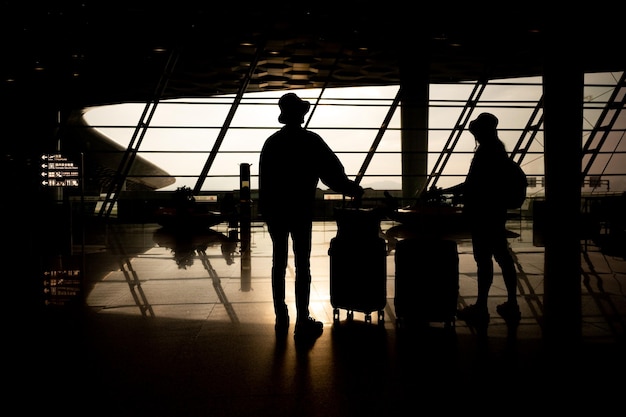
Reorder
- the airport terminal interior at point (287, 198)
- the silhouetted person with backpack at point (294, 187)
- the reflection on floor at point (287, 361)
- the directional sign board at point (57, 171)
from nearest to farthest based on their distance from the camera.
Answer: the reflection on floor at point (287, 361) → the airport terminal interior at point (287, 198) → the silhouetted person with backpack at point (294, 187) → the directional sign board at point (57, 171)

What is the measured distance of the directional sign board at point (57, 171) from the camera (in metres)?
8.12

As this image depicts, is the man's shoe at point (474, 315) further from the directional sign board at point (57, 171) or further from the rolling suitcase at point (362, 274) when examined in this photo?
the directional sign board at point (57, 171)

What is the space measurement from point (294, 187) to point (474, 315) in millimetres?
1567

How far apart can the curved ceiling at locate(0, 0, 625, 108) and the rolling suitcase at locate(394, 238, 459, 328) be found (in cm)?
910

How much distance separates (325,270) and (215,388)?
11.6 ft

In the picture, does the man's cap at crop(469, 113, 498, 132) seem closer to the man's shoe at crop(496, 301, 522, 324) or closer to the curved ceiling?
the man's shoe at crop(496, 301, 522, 324)

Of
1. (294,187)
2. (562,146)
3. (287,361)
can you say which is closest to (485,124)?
(294,187)

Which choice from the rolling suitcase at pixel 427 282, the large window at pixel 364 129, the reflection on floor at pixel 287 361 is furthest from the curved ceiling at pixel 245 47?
the rolling suitcase at pixel 427 282

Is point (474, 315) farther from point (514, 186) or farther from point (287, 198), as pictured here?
point (287, 198)

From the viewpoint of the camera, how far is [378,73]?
55.5 feet

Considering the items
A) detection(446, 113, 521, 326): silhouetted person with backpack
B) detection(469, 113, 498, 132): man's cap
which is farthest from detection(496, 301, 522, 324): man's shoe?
detection(469, 113, 498, 132): man's cap

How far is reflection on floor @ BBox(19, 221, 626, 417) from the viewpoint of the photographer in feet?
6.53

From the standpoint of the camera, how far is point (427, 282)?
312 centimetres

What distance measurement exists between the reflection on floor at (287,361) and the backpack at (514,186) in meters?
0.84
